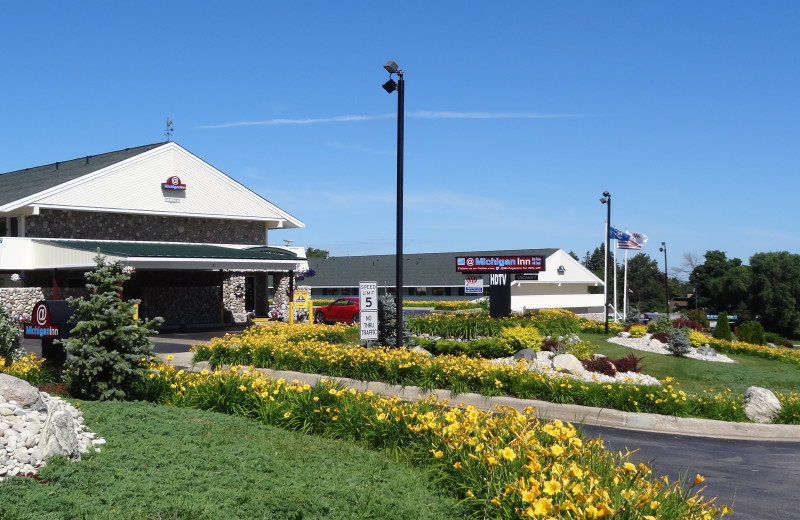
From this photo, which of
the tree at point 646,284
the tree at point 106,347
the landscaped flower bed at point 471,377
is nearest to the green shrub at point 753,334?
the landscaped flower bed at point 471,377

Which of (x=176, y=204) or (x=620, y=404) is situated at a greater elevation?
(x=176, y=204)

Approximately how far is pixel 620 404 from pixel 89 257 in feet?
69.3

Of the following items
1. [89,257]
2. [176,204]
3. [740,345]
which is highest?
[176,204]

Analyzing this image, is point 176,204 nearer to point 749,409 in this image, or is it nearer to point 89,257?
point 89,257

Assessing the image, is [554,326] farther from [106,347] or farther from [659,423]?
[106,347]

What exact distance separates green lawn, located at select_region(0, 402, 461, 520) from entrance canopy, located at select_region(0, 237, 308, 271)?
19542 millimetres

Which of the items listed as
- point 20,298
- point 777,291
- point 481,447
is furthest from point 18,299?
point 777,291

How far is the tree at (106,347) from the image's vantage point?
11.2 metres

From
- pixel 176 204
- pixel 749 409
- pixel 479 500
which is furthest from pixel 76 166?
pixel 479 500

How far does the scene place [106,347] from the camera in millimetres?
11602

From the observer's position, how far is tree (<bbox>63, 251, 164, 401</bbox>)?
11227 mm

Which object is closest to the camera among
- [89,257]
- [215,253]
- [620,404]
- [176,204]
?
[620,404]

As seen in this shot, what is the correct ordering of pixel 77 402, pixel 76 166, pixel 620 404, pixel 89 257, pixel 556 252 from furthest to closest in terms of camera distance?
pixel 556 252
pixel 76 166
pixel 89 257
pixel 620 404
pixel 77 402

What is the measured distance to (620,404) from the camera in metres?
13.2
